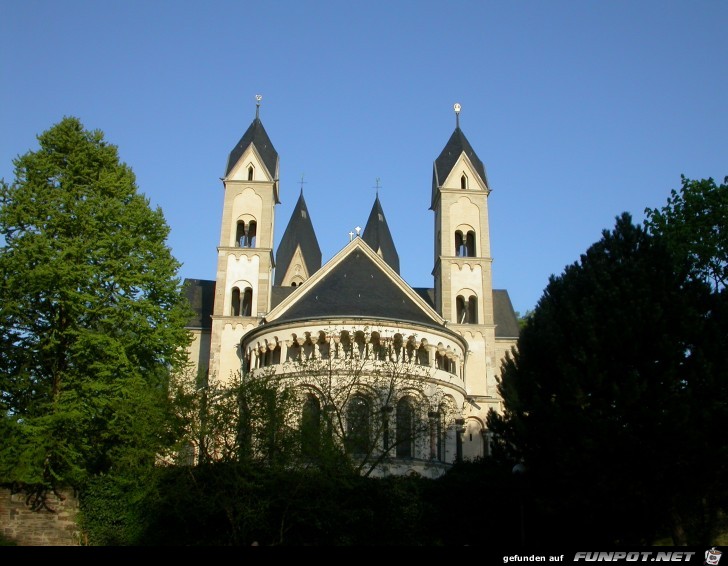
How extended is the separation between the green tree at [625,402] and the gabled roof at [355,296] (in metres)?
14.8

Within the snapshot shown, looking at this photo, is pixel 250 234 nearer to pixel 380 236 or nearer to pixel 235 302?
pixel 235 302

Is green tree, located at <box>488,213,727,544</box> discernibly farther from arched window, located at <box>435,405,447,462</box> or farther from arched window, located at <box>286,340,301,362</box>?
arched window, located at <box>286,340,301,362</box>

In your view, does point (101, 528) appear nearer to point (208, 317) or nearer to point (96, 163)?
point (96, 163)

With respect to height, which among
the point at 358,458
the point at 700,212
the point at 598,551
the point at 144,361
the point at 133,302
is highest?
the point at 700,212

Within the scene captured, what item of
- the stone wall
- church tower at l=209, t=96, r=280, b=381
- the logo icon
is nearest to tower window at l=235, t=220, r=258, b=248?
church tower at l=209, t=96, r=280, b=381

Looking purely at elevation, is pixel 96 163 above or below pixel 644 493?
above

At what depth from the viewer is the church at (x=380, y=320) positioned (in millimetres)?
33406

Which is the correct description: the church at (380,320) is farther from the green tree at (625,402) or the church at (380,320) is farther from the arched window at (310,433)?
the green tree at (625,402)

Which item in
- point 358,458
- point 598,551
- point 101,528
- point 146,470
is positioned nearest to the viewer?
point 598,551

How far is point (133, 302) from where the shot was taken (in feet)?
82.2

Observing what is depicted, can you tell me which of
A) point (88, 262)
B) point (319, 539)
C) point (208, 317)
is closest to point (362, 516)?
point (319, 539)

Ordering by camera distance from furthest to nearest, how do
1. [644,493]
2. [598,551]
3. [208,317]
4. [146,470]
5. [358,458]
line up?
[208,317], [358,458], [146,470], [644,493], [598,551]

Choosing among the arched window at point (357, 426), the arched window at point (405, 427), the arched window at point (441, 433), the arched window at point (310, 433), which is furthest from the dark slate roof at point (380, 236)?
the arched window at point (310, 433)

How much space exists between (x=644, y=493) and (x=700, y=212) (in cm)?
1227
